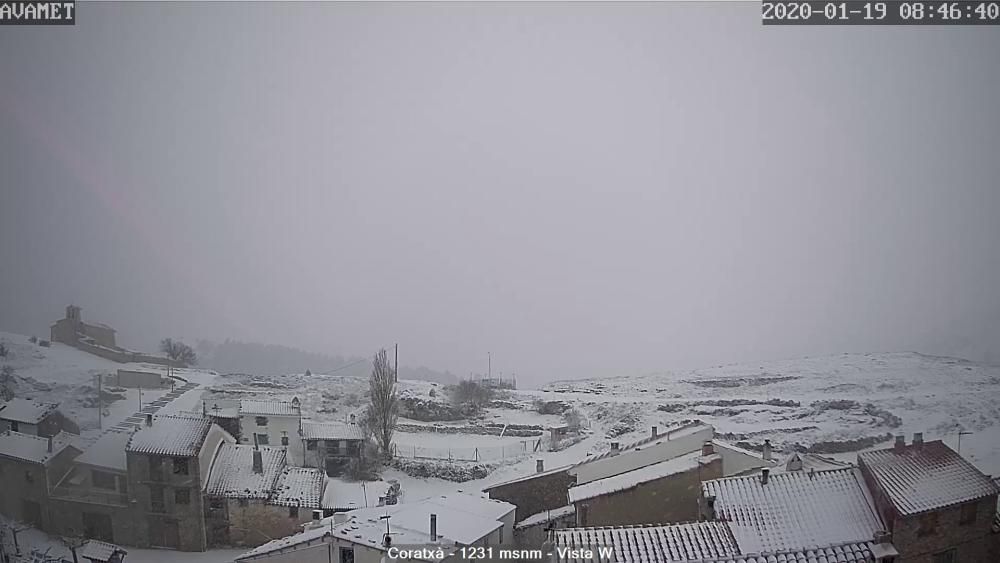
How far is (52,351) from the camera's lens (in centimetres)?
652

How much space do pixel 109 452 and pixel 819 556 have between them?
5517 mm

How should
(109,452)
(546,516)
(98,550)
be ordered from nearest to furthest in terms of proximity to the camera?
(98,550) < (546,516) < (109,452)

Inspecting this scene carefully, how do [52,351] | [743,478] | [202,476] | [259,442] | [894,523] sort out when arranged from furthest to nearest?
1. [259,442]
2. [52,351]
3. [202,476]
4. [743,478]
5. [894,523]

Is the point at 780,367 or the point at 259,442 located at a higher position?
the point at 780,367

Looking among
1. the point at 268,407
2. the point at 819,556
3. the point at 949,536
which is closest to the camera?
the point at 819,556

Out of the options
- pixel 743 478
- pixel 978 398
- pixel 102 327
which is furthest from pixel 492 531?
pixel 102 327

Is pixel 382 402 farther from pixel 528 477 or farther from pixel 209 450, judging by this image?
pixel 528 477

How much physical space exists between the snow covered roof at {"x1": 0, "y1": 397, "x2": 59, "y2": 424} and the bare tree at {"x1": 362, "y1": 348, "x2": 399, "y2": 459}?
2977mm

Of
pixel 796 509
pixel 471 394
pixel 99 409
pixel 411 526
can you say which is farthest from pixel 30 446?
pixel 796 509

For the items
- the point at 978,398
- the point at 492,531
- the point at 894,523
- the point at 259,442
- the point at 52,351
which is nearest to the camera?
the point at 894,523

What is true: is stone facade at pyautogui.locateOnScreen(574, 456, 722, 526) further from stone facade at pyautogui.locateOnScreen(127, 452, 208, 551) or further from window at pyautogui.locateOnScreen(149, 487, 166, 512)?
window at pyautogui.locateOnScreen(149, 487, 166, 512)

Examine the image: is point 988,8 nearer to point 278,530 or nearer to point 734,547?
point 734,547

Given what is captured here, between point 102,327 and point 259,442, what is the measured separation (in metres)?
1.90

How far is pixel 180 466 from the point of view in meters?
5.75
